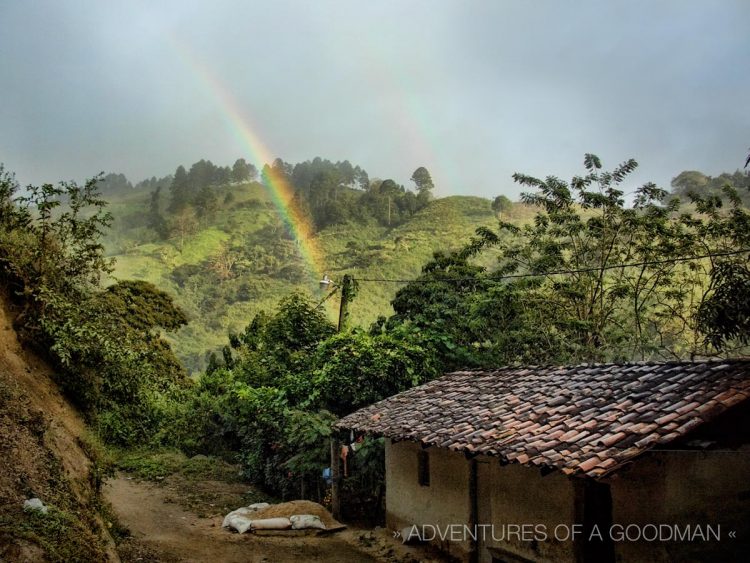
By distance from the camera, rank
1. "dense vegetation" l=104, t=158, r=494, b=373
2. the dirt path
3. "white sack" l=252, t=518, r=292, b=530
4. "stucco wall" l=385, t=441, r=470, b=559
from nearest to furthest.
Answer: "stucco wall" l=385, t=441, r=470, b=559 → the dirt path → "white sack" l=252, t=518, r=292, b=530 → "dense vegetation" l=104, t=158, r=494, b=373

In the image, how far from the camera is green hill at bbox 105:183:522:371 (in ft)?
218

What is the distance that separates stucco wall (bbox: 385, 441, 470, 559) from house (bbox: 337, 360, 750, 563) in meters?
0.04

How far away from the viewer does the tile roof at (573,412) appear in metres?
7.09

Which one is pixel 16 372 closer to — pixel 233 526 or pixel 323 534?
pixel 233 526

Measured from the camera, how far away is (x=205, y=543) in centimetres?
1230

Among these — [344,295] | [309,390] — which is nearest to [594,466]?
[309,390]

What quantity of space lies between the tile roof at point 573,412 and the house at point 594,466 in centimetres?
3

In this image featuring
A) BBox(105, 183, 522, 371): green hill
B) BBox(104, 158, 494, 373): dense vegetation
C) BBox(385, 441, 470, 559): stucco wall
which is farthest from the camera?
BBox(104, 158, 494, 373): dense vegetation

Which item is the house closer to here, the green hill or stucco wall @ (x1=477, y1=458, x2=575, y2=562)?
stucco wall @ (x1=477, y1=458, x2=575, y2=562)

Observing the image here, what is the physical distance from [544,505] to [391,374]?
329 inches

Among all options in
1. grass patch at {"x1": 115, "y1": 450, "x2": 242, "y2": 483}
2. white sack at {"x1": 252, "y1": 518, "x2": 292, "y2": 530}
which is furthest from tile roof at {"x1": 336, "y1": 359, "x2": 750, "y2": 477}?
grass patch at {"x1": 115, "y1": 450, "x2": 242, "y2": 483}

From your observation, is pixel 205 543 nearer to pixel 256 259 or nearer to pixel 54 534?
pixel 54 534

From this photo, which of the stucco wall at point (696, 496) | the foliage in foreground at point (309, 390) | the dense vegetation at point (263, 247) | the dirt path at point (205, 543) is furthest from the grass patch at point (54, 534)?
the dense vegetation at point (263, 247)

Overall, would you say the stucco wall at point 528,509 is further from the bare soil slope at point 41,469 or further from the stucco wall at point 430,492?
the bare soil slope at point 41,469
